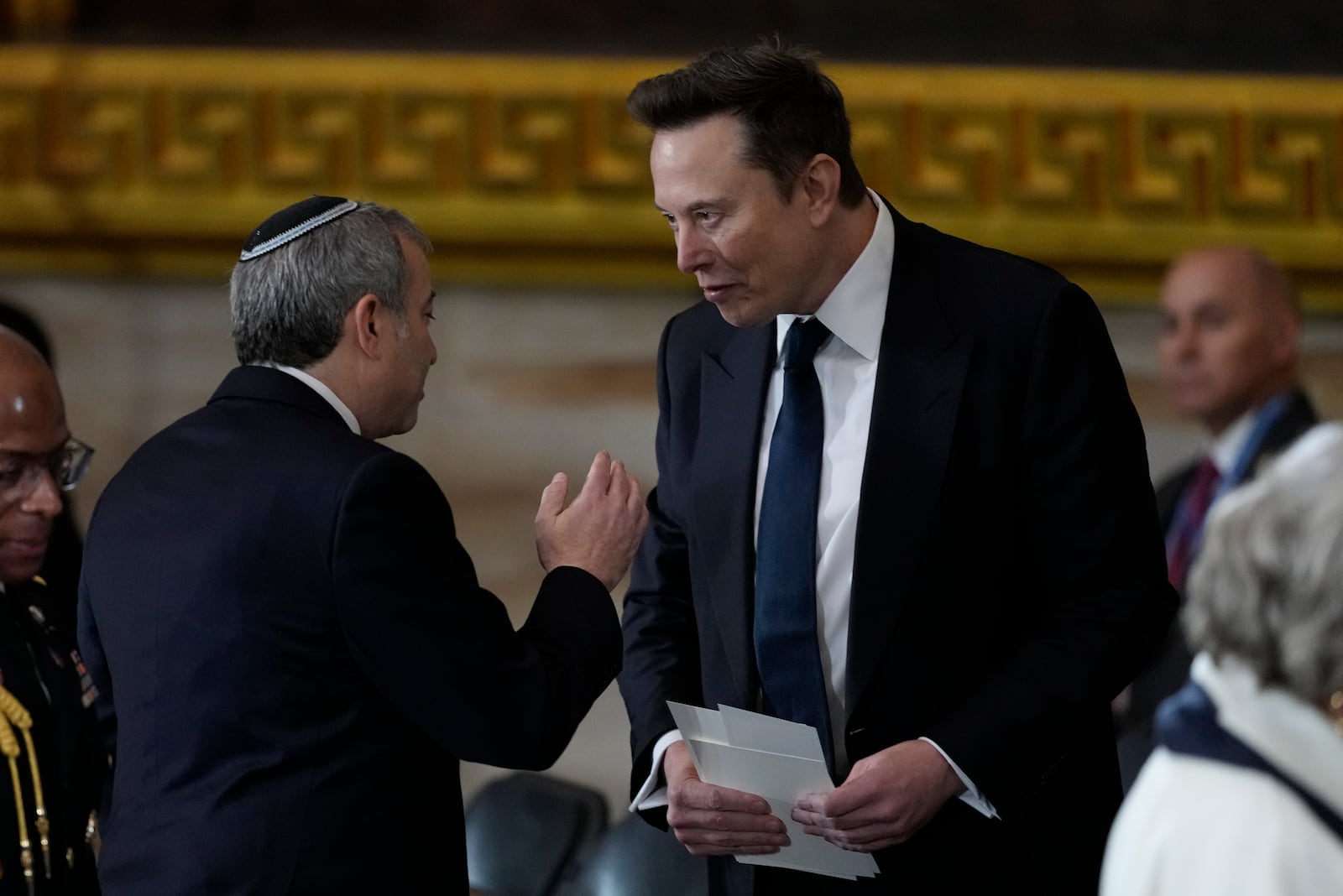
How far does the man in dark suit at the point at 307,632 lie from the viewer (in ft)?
5.86

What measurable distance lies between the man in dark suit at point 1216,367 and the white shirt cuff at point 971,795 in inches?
72.1

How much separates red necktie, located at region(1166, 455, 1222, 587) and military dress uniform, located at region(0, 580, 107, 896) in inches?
89.8

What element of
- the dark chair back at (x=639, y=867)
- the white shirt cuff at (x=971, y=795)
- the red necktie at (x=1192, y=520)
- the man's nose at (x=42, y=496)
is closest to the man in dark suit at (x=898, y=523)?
the white shirt cuff at (x=971, y=795)

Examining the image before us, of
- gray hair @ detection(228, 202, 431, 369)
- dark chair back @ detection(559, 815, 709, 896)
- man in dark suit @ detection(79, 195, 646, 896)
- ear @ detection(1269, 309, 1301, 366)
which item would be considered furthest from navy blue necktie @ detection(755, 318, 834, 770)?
ear @ detection(1269, 309, 1301, 366)

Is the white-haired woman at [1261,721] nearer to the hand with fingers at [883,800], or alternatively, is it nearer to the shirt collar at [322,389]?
the hand with fingers at [883,800]

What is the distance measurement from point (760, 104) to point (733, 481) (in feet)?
1.53

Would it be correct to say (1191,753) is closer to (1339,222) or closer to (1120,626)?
(1120,626)

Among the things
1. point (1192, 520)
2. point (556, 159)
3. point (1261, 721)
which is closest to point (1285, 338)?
point (1192, 520)

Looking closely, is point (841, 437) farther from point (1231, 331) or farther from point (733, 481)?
point (1231, 331)

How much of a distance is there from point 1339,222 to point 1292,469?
3009mm

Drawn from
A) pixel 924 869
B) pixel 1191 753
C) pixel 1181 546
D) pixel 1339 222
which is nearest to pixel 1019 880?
pixel 924 869

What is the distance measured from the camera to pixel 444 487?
4176 millimetres

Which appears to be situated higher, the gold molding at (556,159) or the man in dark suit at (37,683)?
the gold molding at (556,159)

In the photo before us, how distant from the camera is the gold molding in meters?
3.99
